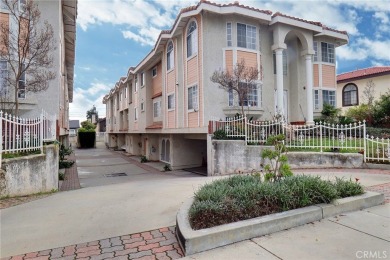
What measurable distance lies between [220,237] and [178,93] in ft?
42.5

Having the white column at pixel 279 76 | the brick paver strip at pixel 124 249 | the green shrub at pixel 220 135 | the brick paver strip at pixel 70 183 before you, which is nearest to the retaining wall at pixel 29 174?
the brick paver strip at pixel 70 183

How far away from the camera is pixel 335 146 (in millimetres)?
10406

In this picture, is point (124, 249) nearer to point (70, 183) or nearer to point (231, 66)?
point (70, 183)

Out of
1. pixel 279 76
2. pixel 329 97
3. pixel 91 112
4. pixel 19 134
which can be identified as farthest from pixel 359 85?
pixel 91 112

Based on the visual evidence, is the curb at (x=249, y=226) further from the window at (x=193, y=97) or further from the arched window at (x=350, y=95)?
the arched window at (x=350, y=95)

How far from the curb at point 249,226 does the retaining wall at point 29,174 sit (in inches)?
208

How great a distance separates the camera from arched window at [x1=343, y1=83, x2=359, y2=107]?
2620 cm

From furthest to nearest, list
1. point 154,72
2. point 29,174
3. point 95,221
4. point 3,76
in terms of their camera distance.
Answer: point 154,72 < point 3,76 < point 29,174 < point 95,221

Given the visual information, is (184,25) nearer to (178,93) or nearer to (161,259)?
(178,93)

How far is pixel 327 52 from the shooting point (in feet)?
58.7

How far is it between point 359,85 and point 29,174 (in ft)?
95.0

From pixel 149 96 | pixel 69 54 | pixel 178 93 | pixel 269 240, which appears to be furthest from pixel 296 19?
pixel 69 54

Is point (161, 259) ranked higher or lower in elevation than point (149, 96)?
lower

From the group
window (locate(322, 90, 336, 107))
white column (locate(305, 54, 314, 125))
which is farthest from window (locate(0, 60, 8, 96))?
window (locate(322, 90, 336, 107))
